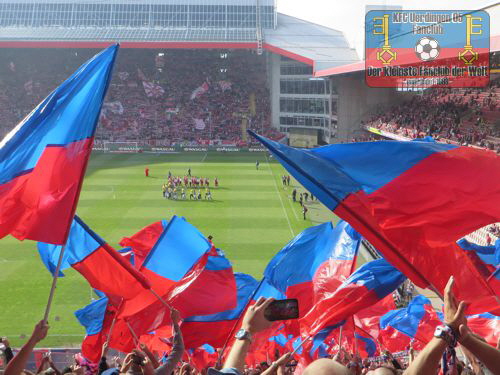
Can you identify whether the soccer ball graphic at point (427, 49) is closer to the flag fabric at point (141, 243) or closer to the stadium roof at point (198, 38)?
the stadium roof at point (198, 38)

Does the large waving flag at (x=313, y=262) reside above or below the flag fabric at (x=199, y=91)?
below

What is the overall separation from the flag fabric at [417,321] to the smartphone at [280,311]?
635cm

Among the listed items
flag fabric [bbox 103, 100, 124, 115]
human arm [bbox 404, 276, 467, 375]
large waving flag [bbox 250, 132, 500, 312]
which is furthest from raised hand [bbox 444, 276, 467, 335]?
flag fabric [bbox 103, 100, 124, 115]

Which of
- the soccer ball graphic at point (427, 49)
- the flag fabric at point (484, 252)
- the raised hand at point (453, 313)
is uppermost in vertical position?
the soccer ball graphic at point (427, 49)

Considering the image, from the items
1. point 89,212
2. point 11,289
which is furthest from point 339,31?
point 11,289

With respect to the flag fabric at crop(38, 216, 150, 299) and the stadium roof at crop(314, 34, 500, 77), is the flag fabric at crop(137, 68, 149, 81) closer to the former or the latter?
the stadium roof at crop(314, 34, 500, 77)

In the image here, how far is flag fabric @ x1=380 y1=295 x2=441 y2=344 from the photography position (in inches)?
359

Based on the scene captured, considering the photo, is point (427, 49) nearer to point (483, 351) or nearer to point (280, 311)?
point (280, 311)

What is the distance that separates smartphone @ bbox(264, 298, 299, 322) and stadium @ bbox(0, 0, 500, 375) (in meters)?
0.15

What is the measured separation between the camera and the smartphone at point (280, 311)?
336 centimetres

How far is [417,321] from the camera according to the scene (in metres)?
9.29

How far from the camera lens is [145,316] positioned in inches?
329

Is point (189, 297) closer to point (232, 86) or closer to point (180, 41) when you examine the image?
point (180, 41)

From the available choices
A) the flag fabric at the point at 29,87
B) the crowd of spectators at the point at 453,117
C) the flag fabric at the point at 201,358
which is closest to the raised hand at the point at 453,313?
the flag fabric at the point at 201,358
